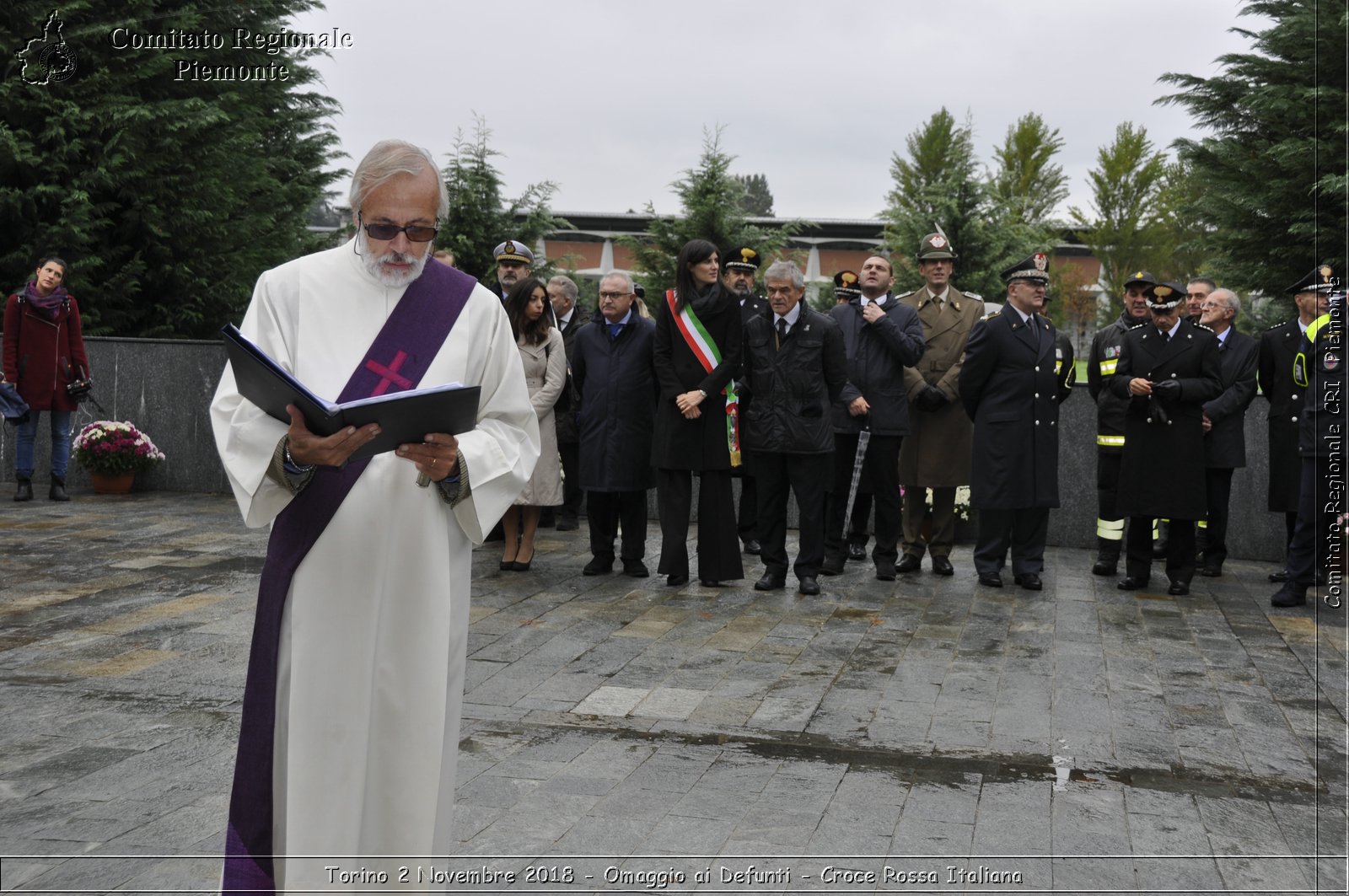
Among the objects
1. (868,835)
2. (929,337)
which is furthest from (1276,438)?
(868,835)

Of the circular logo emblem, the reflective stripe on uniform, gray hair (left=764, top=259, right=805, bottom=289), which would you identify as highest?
the circular logo emblem

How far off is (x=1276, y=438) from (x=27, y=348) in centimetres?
1045

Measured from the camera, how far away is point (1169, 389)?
906cm

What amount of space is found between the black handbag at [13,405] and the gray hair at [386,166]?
9.97 metres

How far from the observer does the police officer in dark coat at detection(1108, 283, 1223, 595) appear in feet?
29.8

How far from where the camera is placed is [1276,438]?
32.4 feet

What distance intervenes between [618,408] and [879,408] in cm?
189

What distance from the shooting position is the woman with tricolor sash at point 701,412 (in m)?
8.86

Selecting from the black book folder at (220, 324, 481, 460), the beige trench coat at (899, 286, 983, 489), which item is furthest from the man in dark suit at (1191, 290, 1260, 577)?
the black book folder at (220, 324, 481, 460)

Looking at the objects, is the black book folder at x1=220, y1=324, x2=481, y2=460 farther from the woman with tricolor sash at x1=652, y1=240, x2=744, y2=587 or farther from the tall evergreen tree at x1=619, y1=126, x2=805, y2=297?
the tall evergreen tree at x1=619, y1=126, x2=805, y2=297

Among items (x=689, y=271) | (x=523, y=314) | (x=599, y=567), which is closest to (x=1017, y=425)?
(x=689, y=271)

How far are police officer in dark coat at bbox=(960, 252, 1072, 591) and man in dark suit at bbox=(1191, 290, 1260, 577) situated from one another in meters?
1.30

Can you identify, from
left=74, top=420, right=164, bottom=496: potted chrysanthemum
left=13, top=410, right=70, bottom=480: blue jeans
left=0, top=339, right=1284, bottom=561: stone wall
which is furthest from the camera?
left=0, top=339, right=1284, bottom=561: stone wall

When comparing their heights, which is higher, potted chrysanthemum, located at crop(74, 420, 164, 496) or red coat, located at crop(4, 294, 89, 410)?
red coat, located at crop(4, 294, 89, 410)
